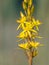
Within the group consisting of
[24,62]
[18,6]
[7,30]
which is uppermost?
[18,6]

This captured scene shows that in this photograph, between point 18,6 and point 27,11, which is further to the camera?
point 18,6

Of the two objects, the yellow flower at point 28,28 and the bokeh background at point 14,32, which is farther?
the bokeh background at point 14,32

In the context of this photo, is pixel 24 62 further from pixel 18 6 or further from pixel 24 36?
pixel 24 36

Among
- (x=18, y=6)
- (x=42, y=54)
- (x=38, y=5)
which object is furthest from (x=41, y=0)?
(x=42, y=54)

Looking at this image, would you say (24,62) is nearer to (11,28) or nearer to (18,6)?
(11,28)

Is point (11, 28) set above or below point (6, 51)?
above

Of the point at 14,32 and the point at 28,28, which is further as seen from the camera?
the point at 14,32

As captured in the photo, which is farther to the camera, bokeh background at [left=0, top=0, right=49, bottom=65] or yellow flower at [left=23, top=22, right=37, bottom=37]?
bokeh background at [left=0, top=0, right=49, bottom=65]
